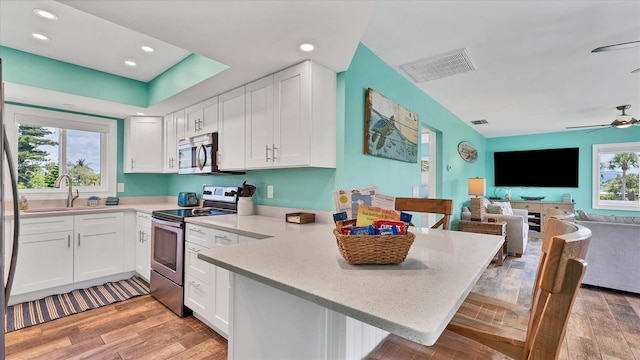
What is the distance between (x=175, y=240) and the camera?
8.16ft

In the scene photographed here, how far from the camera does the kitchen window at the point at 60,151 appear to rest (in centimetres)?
313

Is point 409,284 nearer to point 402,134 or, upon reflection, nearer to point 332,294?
point 332,294

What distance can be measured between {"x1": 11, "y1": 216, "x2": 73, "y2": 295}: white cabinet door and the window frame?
8805mm

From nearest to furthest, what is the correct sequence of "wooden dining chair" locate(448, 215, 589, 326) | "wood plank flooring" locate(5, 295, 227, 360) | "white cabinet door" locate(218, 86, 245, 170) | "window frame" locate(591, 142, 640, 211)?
"wooden dining chair" locate(448, 215, 589, 326) → "wood plank flooring" locate(5, 295, 227, 360) → "white cabinet door" locate(218, 86, 245, 170) → "window frame" locate(591, 142, 640, 211)

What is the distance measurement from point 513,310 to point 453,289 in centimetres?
69

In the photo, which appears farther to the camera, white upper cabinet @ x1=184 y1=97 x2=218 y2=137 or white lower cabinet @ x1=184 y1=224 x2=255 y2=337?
white upper cabinet @ x1=184 y1=97 x2=218 y2=137

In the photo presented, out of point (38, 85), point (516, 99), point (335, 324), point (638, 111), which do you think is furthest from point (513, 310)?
point (638, 111)

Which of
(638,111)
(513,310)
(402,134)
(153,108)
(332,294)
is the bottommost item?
(513,310)

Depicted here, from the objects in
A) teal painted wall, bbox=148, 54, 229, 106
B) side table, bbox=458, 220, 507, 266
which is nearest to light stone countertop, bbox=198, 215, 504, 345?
teal painted wall, bbox=148, 54, 229, 106

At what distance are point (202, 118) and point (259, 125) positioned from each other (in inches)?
39.1

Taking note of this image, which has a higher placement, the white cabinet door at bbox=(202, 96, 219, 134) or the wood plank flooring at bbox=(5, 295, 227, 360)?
the white cabinet door at bbox=(202, 96, 219, 134)

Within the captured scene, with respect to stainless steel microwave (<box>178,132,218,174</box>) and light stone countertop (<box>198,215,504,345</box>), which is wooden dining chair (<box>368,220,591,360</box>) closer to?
light stone countertop (<box>198,215,504,345</box>)

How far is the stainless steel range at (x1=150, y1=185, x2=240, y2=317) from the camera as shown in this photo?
96.4 inches

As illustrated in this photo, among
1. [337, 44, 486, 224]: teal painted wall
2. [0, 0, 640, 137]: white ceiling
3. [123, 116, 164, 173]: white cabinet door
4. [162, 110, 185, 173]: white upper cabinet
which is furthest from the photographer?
[123, 116, 164, 173]: white cabinet door
